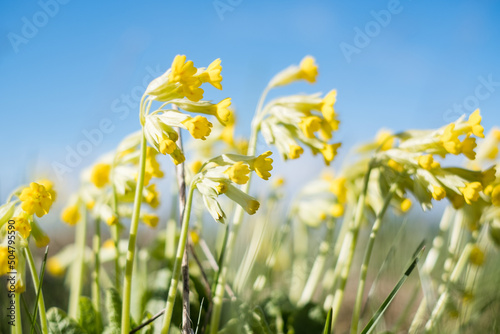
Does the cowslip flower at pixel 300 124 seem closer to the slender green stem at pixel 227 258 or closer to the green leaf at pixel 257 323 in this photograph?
the slender green stem at pixel 227 258

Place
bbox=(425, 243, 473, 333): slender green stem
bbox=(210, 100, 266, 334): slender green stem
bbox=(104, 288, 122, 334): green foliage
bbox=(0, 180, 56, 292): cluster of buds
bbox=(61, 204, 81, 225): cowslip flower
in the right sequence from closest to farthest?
bbox=(0, 180, 56, 292): cluster of buds
bbox=(210, 100, 266, 334): slender green stem
bbox=(104, 288, 122, 334): green foliage
bbox=(425, 243, 473, 333): slender green stem
bbox=(61, 204, 81, 225): cowslip flower

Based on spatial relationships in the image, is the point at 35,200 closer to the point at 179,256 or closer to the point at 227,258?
the point at 179,256

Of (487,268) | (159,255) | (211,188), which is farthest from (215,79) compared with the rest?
(487,268)

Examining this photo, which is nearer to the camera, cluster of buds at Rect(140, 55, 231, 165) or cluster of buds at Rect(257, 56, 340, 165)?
cluster of buds at Rect(140, 55, 231, 165)

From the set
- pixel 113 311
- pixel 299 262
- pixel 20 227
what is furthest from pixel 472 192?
pixel 299 262

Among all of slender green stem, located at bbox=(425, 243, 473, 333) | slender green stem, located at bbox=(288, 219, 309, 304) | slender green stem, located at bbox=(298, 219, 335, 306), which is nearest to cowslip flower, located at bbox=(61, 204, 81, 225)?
slender green stem, located at bbox=(298, 219, 335, 306)

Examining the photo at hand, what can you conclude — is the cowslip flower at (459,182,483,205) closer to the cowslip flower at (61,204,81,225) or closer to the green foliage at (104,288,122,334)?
the green foliage at (104,288,122,334)

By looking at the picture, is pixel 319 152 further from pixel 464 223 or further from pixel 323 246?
pixel 464 223


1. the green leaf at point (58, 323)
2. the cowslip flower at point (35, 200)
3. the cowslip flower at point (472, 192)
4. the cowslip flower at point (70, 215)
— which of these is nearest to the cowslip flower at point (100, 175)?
the cowslip flower at point (70, 215)
